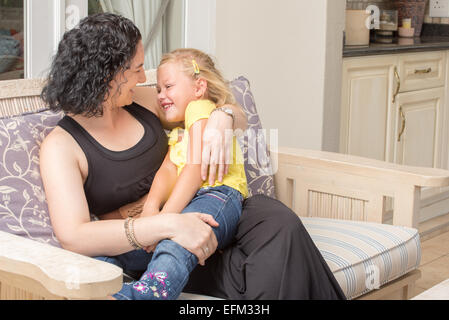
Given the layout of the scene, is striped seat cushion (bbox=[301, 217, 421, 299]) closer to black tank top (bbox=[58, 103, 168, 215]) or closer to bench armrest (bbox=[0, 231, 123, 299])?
black tank top (bbox=[58, 103, 168, 215])

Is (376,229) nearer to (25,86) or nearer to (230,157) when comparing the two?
(230,157)

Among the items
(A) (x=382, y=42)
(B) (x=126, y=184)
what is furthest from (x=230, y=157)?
(A) (x=382, y=42)

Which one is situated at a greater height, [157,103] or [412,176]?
[157,103]

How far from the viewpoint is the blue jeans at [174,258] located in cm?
156

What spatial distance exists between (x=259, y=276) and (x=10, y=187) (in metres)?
0.62

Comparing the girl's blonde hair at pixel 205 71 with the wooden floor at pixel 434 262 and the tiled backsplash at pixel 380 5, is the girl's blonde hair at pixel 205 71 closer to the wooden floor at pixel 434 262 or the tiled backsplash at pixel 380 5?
the wooden floor at pixel 434 262

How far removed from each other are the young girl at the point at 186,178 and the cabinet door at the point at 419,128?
74.6 inches

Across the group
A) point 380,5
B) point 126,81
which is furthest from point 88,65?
point 380,5

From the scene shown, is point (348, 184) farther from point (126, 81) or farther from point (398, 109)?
point (398, 109)

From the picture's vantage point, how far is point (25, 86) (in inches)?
77.0

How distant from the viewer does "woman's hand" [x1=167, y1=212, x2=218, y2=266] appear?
5.39 feet

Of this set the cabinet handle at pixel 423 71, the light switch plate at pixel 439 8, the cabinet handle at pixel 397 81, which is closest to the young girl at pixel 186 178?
the cabinet handle at pixel 397 81

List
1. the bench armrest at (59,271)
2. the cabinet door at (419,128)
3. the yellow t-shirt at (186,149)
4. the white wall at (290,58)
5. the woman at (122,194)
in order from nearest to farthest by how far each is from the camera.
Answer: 1. the bench armrest at (59,271)
2. the woman at (122,194)
3. the yellow t-shirt at (186,149)
4. the white wall at (290,58)
5. the cabinet door at (419,128)
